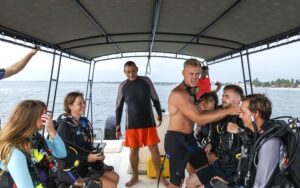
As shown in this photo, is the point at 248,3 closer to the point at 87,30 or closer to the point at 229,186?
the point at 229,186

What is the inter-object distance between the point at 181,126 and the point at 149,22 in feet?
5.71

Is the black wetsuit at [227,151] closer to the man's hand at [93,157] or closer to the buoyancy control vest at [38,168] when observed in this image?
the man's hand at [93,157]

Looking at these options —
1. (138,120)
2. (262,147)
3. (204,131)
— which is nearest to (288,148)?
(262,147)

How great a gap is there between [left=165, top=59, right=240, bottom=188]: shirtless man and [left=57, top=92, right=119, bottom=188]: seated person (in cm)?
69

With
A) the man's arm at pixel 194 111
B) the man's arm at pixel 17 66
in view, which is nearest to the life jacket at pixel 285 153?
the man's arm at pixel 194 111

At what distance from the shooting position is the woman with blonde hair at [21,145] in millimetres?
1801

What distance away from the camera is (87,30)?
445cm

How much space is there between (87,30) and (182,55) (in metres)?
3.46

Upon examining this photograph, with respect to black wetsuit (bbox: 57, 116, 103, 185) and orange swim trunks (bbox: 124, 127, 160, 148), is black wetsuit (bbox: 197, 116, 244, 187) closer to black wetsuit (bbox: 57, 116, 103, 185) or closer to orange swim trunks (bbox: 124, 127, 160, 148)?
black wetsuit (bbox: 57, 116, 103, 185)

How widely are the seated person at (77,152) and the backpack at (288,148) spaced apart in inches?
67.3

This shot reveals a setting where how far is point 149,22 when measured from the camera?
4.23 meters

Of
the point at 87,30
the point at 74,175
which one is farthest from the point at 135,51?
the point at 74,175

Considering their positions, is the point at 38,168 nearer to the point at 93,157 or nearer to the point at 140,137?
the point at 93,157

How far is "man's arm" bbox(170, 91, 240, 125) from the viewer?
2.59 meters
